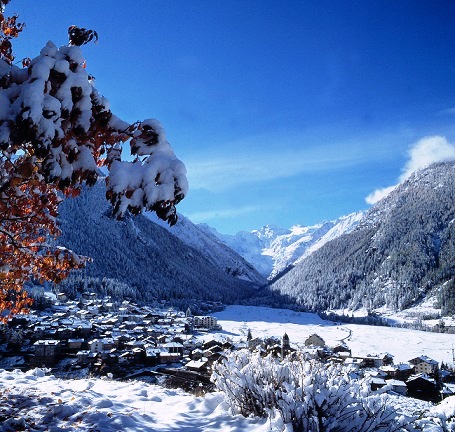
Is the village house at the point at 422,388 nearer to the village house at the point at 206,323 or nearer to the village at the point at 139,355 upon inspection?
the village at the point at 139,355

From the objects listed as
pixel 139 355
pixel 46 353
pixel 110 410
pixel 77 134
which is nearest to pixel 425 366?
pixel 139 355

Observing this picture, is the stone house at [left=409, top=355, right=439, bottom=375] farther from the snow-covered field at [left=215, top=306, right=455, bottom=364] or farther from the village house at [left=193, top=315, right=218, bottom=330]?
the village house at [left=193, top=315, right=218, bottom=330]

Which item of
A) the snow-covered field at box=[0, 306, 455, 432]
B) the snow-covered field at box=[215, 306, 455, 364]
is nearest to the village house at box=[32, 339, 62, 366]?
the snow-covered field at box=[0, 306, 455, 432]

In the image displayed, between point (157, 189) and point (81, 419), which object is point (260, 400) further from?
point (157, 189)

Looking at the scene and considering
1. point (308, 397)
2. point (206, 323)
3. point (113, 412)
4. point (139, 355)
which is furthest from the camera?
point (206, 323)

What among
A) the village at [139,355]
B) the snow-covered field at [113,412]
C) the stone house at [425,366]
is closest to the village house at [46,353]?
the village at [139,355]

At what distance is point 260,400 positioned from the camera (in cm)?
703

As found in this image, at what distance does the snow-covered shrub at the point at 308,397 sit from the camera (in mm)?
6141

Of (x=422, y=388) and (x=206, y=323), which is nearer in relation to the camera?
(x=422, y=388)

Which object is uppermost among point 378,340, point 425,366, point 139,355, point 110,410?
point 110,410

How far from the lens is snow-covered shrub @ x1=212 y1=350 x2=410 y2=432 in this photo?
614 cm

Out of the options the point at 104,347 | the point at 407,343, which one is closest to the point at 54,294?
the point at 104,347

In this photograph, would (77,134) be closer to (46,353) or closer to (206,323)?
(46,353)

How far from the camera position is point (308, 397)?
6.15m
